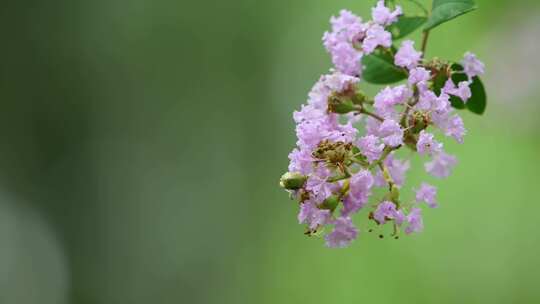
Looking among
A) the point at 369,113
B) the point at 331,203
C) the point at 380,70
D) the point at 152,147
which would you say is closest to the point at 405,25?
the point at 380,70

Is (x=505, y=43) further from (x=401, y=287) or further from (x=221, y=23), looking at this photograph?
(x=221, y=23)

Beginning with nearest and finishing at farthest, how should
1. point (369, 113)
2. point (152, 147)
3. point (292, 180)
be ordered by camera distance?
point (292, 180) → point (369, 113) → point (152, 147)

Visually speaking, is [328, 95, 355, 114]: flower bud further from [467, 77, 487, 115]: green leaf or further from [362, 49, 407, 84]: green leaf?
[467, 77, 487, 115]: green leaf

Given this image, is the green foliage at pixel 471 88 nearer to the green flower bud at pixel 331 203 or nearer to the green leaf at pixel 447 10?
the green leaf at pixel 447 10

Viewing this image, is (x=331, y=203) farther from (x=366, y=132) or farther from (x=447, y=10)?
(x=447, y=10)

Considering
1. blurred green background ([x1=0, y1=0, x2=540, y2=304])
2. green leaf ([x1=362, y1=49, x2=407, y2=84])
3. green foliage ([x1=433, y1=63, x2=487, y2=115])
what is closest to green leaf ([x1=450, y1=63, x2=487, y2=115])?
green foliage ([x1=433, y1=63, x2=487, y2=115])

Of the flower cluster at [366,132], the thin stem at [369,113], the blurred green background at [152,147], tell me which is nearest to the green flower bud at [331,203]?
the flower cluster at [366,132]
